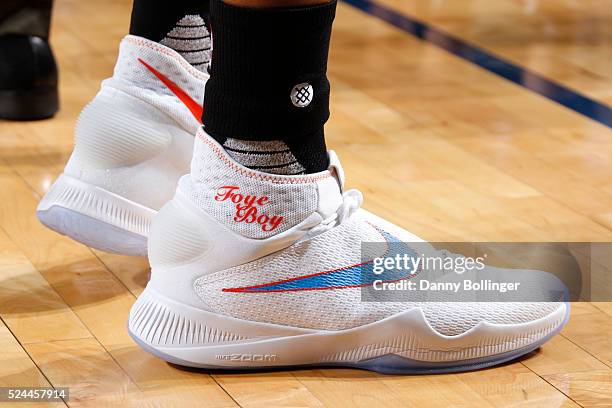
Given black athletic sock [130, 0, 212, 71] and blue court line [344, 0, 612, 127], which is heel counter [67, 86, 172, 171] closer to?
black athletic sock [130, 0, 212, 71]

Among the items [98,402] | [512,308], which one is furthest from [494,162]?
[98,402]

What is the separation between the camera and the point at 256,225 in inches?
45.9

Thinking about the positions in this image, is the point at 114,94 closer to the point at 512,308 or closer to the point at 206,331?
the point at 206,331

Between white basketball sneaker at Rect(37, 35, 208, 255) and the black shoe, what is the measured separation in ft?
2.09

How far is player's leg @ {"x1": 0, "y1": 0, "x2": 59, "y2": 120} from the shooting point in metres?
2.01

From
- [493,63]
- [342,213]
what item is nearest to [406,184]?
[342,213]

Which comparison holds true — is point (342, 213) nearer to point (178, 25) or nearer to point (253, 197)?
point (253, 197)

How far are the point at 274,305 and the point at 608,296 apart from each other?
0.47m

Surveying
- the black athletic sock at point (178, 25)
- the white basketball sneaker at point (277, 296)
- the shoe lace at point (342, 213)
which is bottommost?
the white basketball sneaker at point (277, 296)

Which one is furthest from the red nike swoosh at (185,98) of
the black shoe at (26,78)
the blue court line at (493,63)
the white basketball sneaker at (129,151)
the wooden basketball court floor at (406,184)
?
the blue court line at (493,63)

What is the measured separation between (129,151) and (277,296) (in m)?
0.32

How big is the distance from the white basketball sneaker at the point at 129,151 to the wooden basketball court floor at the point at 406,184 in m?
0.08

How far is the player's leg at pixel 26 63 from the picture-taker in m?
2.01

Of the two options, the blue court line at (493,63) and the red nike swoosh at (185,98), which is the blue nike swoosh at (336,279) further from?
the blue court line at (493,63)
